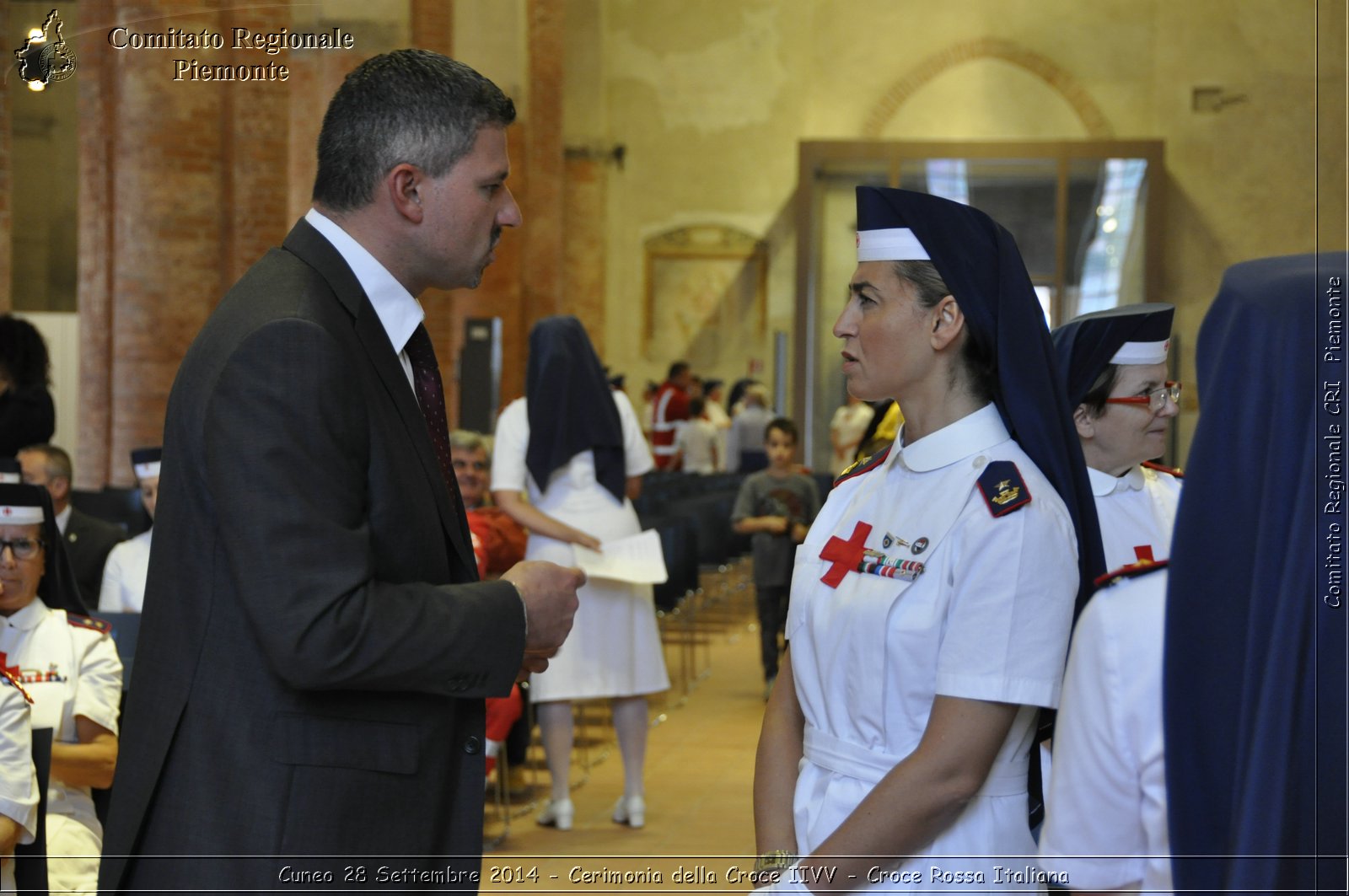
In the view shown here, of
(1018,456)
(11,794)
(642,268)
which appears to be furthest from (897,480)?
(642,268)

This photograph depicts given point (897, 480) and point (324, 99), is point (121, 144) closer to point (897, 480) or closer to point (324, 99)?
point (324, 99)

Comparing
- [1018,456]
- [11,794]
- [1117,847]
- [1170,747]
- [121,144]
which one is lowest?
[11,794]

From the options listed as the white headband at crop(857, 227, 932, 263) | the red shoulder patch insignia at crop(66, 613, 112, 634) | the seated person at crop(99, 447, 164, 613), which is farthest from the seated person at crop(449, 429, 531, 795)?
the white headband at crop(857, 227, 932, 263)

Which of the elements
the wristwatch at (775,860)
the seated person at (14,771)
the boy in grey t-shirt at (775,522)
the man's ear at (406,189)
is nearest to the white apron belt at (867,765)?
the wristwatch at (775,860)

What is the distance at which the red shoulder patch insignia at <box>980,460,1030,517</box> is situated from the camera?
2.16 meters

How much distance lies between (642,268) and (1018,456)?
2333 centimetres

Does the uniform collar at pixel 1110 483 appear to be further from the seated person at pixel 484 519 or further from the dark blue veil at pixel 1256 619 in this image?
the seated person at pixel 484 519

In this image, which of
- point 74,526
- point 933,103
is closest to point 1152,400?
point 74,526

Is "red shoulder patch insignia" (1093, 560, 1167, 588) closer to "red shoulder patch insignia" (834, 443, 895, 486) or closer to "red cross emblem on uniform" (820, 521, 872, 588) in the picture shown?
"red cross emblem on uniform" (820, 521, 872, 588)

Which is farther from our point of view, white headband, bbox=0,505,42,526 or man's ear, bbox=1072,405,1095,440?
white headband, bbox=0,505,42,526

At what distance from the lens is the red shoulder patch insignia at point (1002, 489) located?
216 cm

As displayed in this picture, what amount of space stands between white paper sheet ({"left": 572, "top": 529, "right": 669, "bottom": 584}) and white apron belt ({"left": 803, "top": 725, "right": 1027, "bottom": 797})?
387cm

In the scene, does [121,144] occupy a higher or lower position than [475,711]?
higher

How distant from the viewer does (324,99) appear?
35.0ft
